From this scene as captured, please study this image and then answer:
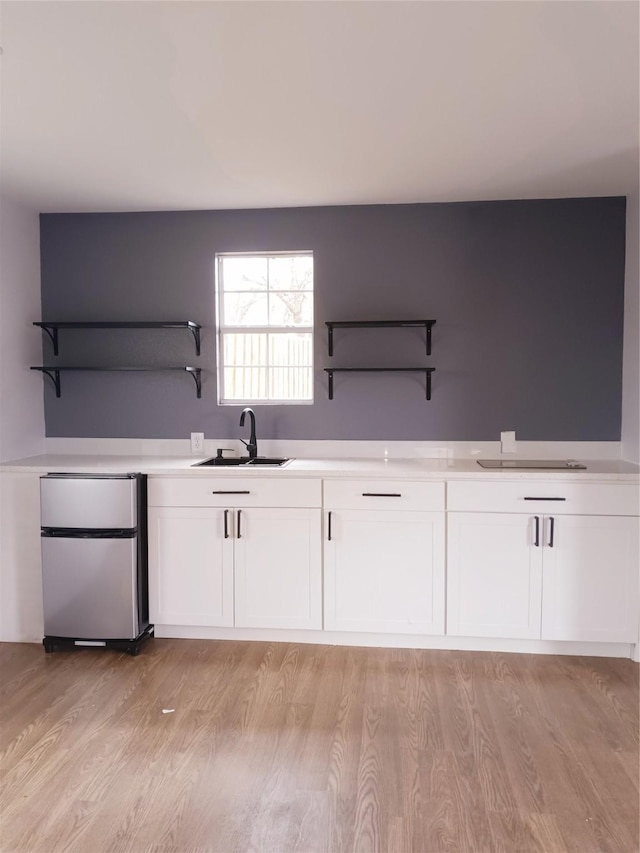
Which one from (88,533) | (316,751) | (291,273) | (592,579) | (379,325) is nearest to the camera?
(316,751)

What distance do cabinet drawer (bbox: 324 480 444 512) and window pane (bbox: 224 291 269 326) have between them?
4.02 feet

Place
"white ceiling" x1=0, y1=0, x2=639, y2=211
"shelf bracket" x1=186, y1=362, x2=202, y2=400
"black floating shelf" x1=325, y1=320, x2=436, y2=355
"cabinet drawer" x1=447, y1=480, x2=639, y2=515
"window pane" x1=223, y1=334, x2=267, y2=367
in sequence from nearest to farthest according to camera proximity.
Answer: "white ceiling" x1=0, y1=0, x2=639, y2=211, "cabinet drawer" x1=447, y1=480, x2=639, y2=515, "black floating shelf" x1=325, y1=320, x2=436, y2=355, "shelf bracket" x1=186, y1=362, x2=202, y2=400, "window pane" x1=223, y1=334, x2=267, y2=367

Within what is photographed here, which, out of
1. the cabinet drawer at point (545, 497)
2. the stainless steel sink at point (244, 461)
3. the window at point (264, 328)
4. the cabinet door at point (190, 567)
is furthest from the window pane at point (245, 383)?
the cabinet drawer at point (545, 497)

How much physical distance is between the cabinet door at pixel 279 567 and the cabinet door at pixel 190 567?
92mm

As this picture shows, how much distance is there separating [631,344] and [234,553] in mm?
2444

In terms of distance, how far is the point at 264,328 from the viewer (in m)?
3.66

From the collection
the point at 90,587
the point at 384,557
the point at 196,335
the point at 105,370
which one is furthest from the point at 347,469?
the point at 105,370

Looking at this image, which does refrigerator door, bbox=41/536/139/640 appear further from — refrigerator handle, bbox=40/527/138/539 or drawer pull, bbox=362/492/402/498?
drawer pull, bbox=362/492/402/498

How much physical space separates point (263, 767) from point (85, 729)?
2.50ft

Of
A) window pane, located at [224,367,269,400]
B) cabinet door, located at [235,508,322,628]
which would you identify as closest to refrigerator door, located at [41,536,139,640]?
cabinet door, located at [235,508,322,628]

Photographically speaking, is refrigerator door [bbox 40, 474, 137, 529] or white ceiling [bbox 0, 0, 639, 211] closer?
white ceiling [bbox 0, 0, 639, 211]

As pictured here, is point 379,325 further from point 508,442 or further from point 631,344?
point 631,344

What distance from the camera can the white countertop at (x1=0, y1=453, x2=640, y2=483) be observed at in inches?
116

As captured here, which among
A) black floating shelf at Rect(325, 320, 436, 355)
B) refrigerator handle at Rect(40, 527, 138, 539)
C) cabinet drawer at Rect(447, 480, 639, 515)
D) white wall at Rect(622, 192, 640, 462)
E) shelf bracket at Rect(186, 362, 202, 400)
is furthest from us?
shelf bracket at Rect(186, 362, 202, 400)
